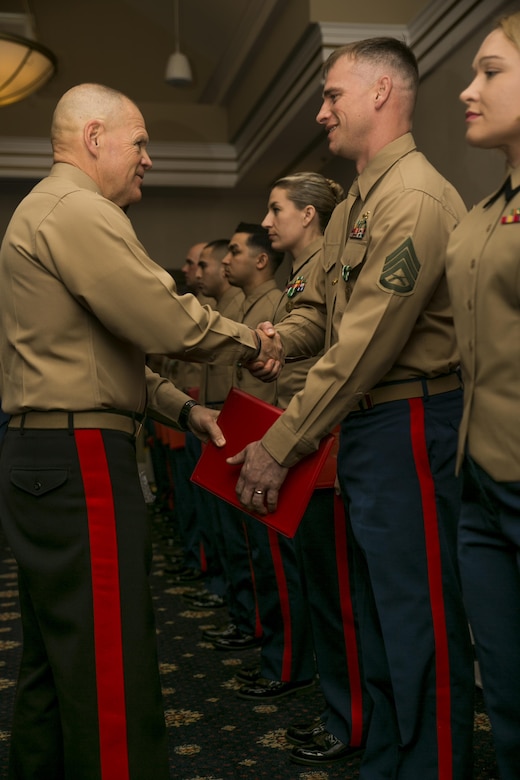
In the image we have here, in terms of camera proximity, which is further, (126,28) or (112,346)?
(126,28)

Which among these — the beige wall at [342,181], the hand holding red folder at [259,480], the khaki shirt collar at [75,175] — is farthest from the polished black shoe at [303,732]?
the beige wall at [342,181]

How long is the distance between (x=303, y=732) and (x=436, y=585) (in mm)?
884

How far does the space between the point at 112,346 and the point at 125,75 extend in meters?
7.30

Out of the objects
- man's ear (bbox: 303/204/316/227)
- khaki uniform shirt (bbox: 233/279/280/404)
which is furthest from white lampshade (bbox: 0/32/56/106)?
man's ear (bbox: 303/204/316/227)

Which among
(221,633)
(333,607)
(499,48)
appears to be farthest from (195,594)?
(499,48)

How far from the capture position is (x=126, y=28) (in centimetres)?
857

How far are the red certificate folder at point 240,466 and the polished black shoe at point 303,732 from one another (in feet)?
2.61

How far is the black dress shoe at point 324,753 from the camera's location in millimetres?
2355

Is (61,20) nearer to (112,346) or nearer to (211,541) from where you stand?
(211,541)

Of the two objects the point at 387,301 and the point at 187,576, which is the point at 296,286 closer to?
the point at 387,301

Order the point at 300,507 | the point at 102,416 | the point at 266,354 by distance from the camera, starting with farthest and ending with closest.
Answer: the point at 266,354
the point at 300,507
the point at 102,416

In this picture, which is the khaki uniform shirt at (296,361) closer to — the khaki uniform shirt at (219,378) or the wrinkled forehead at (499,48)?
the khaki uniform shirt at (219,378)

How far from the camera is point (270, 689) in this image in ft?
9.61

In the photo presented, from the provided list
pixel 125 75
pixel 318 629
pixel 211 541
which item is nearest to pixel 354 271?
pixel 318 629
